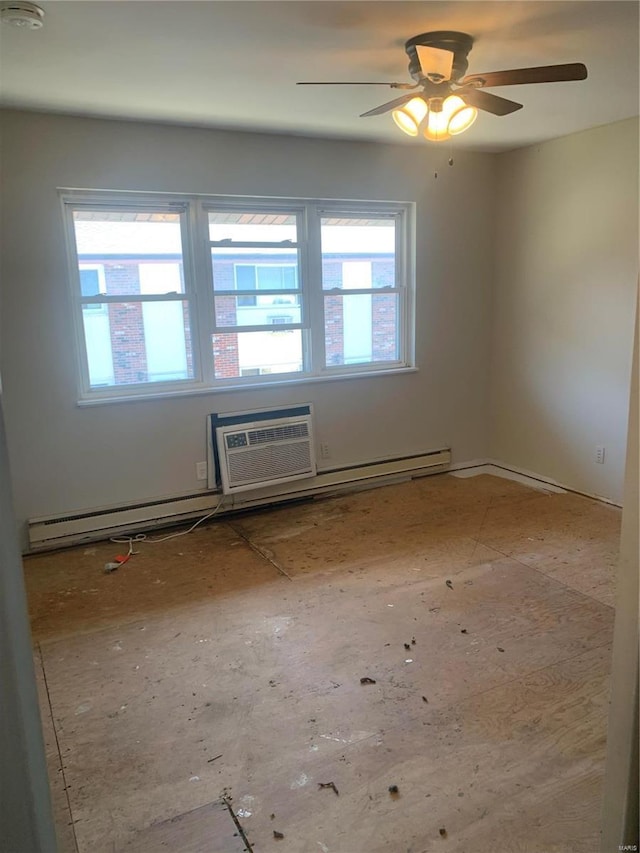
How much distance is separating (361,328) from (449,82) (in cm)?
233

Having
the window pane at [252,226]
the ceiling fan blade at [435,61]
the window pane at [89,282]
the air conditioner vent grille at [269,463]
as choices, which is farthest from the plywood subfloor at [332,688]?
the ceiling fan blade at [435,61]

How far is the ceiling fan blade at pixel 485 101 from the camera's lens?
2475 mm

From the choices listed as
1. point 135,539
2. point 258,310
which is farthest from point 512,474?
point 135,539

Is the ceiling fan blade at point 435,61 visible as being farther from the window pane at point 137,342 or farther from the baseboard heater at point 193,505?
the baseboard heater at point 193,505

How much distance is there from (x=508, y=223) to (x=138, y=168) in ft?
9.57

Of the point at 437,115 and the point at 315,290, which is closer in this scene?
the point at 437,115

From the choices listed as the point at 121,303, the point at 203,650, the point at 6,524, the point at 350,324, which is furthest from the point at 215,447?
the point at 6,524

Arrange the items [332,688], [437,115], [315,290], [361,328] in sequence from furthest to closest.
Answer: [361,328] → [315,290] → [437,115] → [332,688]

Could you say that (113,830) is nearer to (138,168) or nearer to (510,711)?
(510,711)

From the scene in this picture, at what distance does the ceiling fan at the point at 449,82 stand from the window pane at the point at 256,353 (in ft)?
6.10

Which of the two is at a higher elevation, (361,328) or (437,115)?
(437,115)

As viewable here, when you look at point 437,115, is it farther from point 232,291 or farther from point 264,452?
point 264,452

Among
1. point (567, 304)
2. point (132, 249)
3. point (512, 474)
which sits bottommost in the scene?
point (512, 474)

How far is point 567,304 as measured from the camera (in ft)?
14.5
